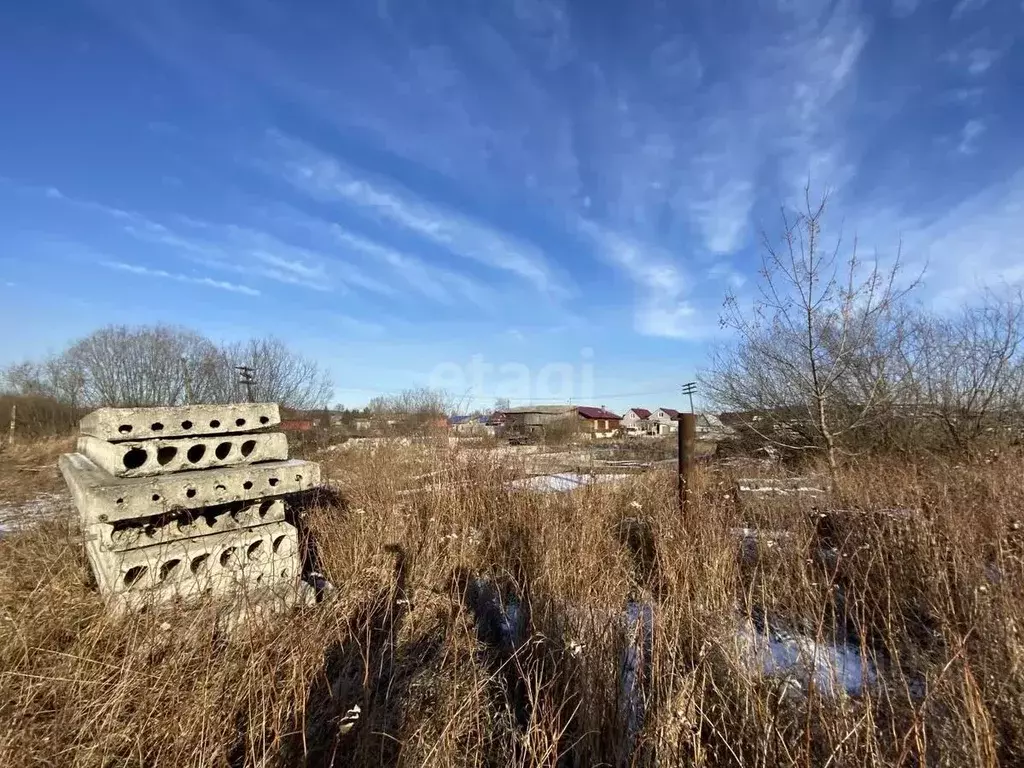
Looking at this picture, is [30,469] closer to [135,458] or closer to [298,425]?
[298,425]

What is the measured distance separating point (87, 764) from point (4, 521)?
7.24 m

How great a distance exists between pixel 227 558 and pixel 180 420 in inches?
41.5

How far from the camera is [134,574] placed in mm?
3004

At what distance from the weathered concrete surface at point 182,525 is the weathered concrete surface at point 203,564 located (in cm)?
5

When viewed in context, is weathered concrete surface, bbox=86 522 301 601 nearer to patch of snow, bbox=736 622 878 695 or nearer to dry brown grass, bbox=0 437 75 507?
patch of snow, bbox=736 622 878 695

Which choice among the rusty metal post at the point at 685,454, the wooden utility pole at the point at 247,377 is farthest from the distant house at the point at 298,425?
the rusty metal post at the point at 685,454

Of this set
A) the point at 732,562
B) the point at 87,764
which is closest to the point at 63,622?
the point at 87,764

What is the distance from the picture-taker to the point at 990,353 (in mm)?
9102

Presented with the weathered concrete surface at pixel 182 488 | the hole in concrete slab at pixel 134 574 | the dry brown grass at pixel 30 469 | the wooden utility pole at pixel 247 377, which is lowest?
the dry brown grass at pixel 30 469

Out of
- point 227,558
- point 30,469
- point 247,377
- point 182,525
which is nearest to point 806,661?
point 227,558

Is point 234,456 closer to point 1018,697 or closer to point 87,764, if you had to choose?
point 87,764

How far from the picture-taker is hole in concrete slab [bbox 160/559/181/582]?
9.78 ft

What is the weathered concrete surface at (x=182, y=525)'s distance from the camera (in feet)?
9.25

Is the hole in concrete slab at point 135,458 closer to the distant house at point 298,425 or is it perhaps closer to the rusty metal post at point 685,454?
the rusty metal post at point 685,454
